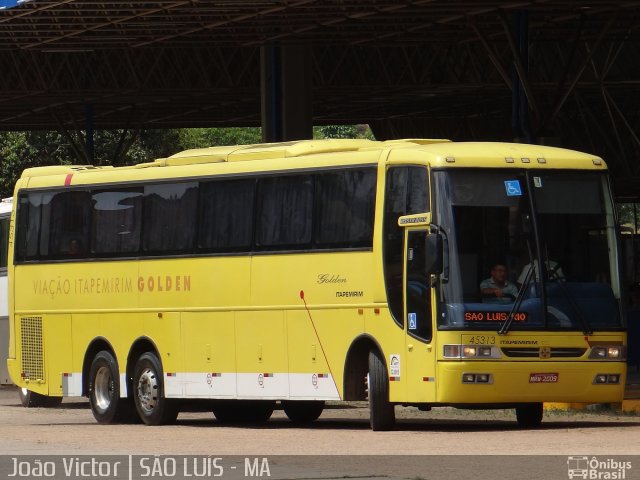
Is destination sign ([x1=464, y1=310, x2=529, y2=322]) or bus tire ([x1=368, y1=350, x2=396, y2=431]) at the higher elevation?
destination sign ([x1=464, y1=310, x2=529, y2=322])

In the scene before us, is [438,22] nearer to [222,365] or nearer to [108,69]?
[222,365]

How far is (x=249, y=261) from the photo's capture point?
2181 cm

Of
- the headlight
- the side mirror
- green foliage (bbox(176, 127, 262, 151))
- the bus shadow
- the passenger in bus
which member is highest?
green foliage (bbox(176, 127, 262, 151))

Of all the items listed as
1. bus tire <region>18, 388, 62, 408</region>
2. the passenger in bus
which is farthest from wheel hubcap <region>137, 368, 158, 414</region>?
bus tire <region>18, 388, 62, 408</region>

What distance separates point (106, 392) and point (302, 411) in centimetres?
262

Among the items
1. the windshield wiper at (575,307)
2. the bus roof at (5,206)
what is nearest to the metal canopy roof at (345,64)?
the bus roof at (5,206)

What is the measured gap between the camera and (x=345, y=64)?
4531 centimetres

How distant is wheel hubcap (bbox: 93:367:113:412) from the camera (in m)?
23.8

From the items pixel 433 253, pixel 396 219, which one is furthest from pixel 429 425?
pixel 433 253

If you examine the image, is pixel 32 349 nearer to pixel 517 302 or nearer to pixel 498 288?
pixel 498 288

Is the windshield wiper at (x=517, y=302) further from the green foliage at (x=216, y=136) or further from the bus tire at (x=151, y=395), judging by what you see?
the green foliage at (x=216, y=136)

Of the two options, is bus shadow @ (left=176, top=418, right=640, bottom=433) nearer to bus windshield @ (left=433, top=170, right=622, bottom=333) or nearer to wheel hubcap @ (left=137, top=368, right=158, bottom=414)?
wheel hubcap @ (left=137, top=368, right=158, bottom=414)

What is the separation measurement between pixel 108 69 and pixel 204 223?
23.2m

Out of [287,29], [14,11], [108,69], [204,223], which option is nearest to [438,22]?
[287,29]
